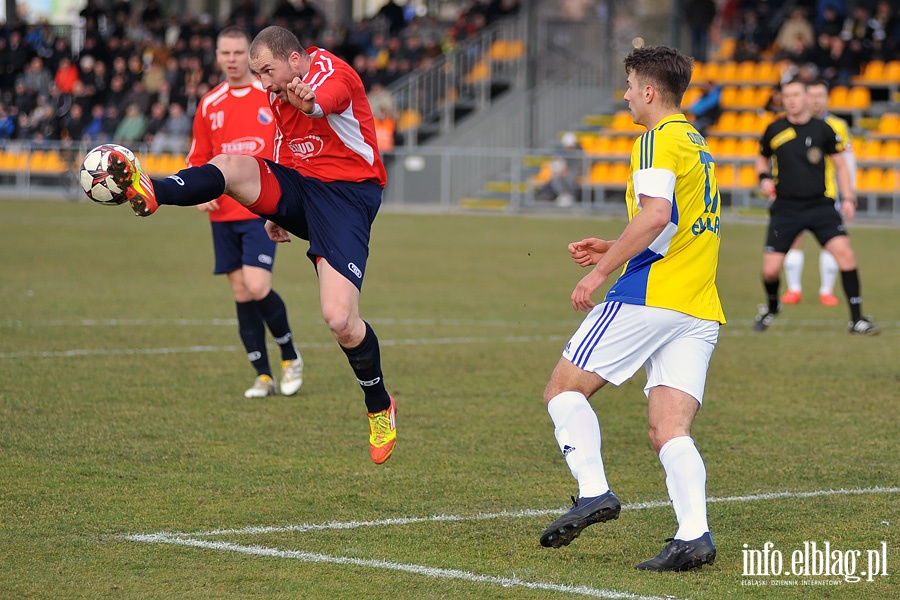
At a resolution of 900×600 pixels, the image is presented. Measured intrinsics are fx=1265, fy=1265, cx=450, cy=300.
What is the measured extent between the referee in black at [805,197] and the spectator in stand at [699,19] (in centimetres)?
1907

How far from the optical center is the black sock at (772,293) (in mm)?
11854

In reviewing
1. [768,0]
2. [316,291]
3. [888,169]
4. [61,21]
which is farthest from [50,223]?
[61,21]

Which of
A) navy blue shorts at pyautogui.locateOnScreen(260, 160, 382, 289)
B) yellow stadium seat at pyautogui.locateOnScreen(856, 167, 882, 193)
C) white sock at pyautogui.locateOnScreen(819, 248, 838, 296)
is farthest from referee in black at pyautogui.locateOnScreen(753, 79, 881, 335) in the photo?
yellow stadium seat at pyautogui.locateOnScreen(856, 167, 882, 193)

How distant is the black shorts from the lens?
38.6 ft

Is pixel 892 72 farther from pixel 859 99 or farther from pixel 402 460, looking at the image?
pixel 402 460

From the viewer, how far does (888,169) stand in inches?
993

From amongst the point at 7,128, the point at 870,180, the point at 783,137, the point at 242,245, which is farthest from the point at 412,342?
the point at 7,128

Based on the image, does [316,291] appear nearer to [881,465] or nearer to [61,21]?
[881,465]

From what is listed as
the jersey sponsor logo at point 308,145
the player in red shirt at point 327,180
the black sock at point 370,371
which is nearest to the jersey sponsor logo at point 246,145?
the player in red shirt at point 327,180

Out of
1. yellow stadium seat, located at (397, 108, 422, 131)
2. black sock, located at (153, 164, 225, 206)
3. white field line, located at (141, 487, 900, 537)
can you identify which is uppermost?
yellow stadium seat, located at (397, 108, 422, 131)

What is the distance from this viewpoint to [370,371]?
20.5 ft

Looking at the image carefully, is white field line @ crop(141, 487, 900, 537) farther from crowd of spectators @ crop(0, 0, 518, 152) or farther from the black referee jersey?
crowd of spectators @ crop(0, 0, 518, 152)

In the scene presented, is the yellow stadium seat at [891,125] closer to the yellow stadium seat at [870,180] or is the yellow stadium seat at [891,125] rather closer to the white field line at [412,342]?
the yellow stadium seat at [870,180]

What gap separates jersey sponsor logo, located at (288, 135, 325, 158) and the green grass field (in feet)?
5.22
